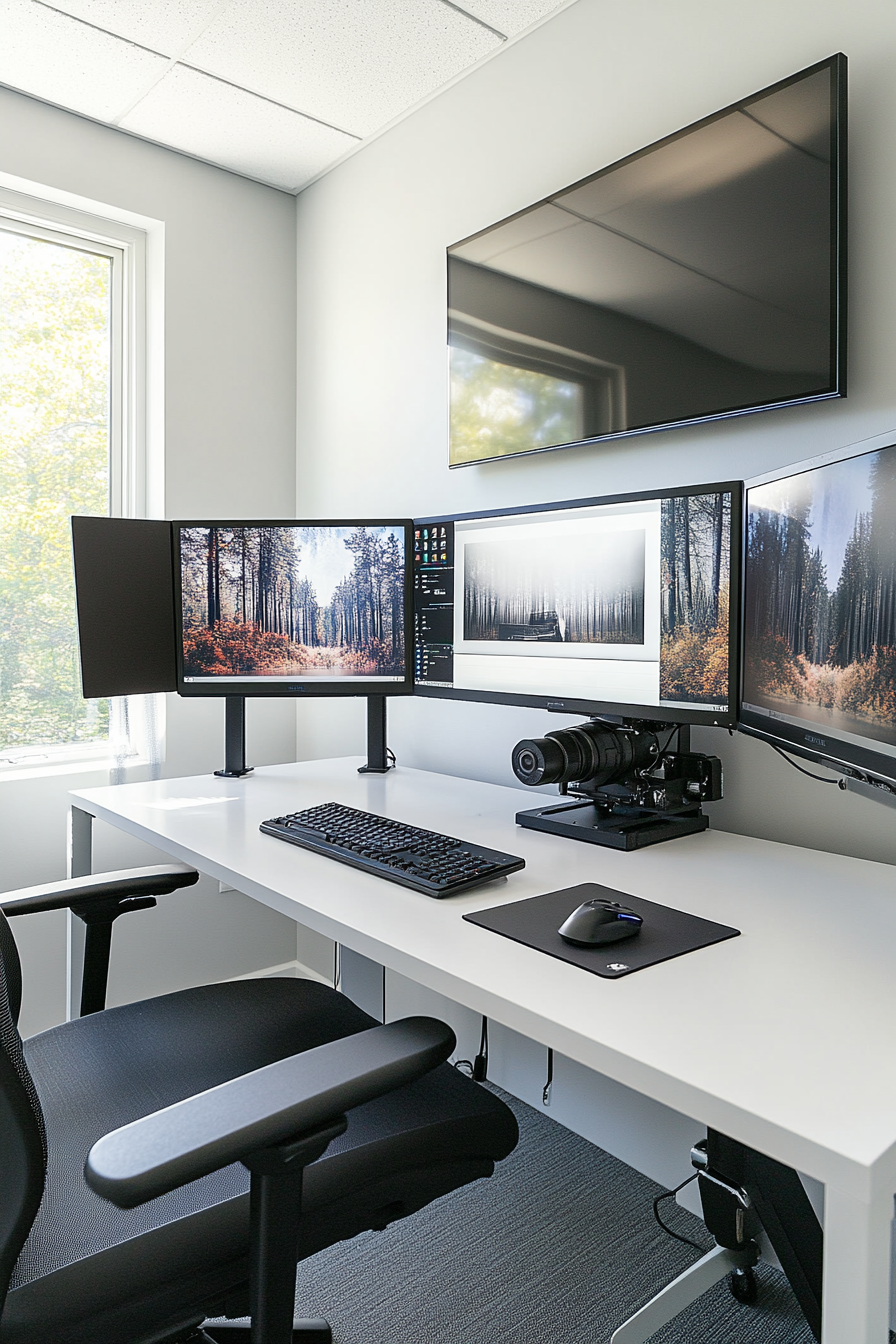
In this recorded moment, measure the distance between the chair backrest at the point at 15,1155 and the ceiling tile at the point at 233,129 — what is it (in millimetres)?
2248

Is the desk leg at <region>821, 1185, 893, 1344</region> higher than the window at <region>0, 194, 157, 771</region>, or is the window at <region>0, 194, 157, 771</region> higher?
the window at <region>0, 194, 157, 771</region>

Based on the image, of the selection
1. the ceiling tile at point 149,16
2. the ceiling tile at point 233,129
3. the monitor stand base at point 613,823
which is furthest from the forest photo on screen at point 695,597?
the ceiling tile at point 233,129

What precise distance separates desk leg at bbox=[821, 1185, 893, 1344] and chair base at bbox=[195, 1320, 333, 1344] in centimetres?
82

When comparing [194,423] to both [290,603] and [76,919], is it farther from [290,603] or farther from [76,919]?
[76,919]

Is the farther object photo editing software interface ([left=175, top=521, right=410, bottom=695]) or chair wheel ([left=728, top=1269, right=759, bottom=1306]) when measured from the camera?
photo editing software interface ([left=175, top=521, right=410, bottom=695])

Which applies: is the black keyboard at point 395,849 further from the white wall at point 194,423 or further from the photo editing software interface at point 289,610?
the white wall at point 194,423

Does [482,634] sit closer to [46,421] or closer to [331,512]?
[331,512]

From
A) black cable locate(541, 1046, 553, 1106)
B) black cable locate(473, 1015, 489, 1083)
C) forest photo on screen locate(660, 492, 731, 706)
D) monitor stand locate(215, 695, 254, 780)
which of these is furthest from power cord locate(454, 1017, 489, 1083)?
forest photo on screen locate(660, 492, 731, 706)

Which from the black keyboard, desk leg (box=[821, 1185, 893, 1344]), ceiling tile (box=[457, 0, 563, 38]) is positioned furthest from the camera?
ceiling tile (box=[457, 0, 563, 38])

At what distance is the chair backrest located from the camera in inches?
29.8

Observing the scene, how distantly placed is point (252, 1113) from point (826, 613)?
85 cm

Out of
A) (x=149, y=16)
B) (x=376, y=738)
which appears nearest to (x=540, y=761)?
(x=376, y=738)

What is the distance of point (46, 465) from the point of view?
7.75 ft

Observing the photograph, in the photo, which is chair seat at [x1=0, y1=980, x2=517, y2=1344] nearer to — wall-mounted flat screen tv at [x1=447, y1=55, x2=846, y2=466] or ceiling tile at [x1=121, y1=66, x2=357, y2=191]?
wall-mounted flat screen tv at [x1=447, y1=55, x2=846, y2=466]
